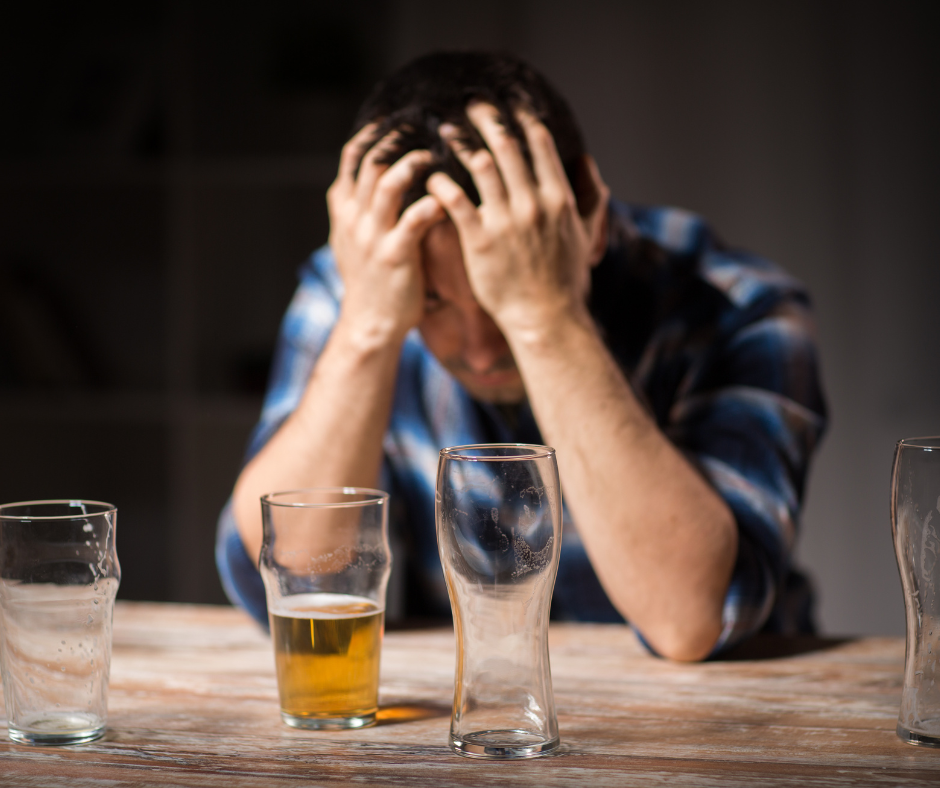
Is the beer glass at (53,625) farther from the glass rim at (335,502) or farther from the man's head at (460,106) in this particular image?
the man's head at (460,106)

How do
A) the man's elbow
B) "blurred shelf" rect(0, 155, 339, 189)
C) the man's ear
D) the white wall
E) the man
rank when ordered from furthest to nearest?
1. the white wall
2. "blurred shelf" rect(0, 155, 339, 189)
3. the man's ear
4. the man
5. the man's elbow

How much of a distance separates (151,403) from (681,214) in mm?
1513

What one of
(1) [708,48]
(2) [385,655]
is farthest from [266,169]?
(2) [385,655]

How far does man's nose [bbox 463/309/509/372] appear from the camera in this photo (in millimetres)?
1099

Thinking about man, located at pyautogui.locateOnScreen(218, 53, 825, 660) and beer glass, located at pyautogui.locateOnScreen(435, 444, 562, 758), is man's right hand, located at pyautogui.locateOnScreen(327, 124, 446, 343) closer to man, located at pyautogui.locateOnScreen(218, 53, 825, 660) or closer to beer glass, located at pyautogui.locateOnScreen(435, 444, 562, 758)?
man, located at pyautogui.locateOnScreen(218, 53, 825, 660)

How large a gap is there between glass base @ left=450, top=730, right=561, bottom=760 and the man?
0.26 m

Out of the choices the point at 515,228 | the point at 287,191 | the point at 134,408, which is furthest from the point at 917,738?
the point at 134,408

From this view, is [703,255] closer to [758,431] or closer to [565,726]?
[758,431]

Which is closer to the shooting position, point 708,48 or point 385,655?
point 385,655

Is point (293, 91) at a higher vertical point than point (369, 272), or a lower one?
higher

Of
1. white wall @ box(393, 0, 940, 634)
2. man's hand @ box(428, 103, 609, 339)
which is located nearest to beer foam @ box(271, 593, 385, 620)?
man's hand @ box(428, 103, 609, 339)

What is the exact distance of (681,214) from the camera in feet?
4.58

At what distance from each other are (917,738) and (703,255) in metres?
0.82

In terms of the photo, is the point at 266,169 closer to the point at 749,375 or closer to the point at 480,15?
the point at 480,15
